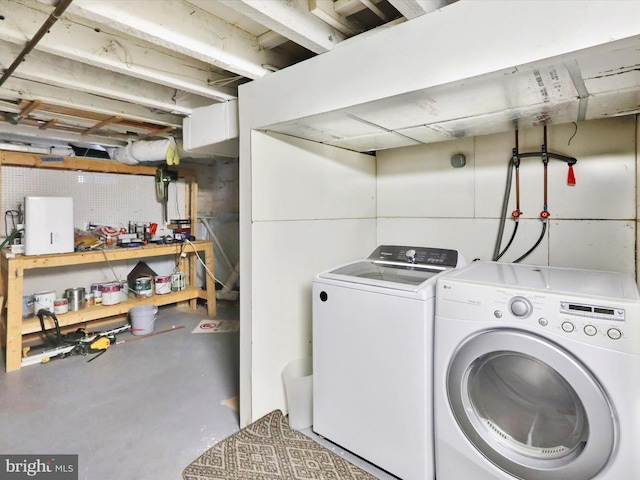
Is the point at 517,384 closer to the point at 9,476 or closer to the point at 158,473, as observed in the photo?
the point at 158,473

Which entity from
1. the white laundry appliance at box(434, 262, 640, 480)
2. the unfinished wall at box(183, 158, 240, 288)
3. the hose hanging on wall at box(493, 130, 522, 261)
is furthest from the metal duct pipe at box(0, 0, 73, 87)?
the unfinished wall at box(183, 158, 240, 288)

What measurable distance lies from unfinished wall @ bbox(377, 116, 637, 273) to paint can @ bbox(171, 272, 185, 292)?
2.61 metres

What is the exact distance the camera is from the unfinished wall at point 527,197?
176cm

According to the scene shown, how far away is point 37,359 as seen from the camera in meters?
2.76

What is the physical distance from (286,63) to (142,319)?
2796 millimetres

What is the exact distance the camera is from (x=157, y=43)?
1502 mm

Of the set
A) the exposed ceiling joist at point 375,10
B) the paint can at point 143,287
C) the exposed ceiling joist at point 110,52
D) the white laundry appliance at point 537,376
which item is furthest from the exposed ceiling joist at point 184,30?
the paint can at point 143,287

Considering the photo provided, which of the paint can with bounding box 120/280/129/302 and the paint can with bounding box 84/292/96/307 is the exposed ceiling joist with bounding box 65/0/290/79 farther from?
the paint can with bounding box 120/280/129/302

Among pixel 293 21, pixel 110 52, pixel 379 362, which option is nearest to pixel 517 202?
pixel 379 362

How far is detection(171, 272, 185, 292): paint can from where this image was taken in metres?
3.99

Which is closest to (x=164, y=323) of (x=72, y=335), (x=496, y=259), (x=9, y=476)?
(x=72, y=335)

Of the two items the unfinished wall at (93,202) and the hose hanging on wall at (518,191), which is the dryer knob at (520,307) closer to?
the hose hanging on wall at (518,191)

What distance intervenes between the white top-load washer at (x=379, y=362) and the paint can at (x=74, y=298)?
2.72 metres

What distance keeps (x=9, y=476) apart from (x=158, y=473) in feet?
2.34
